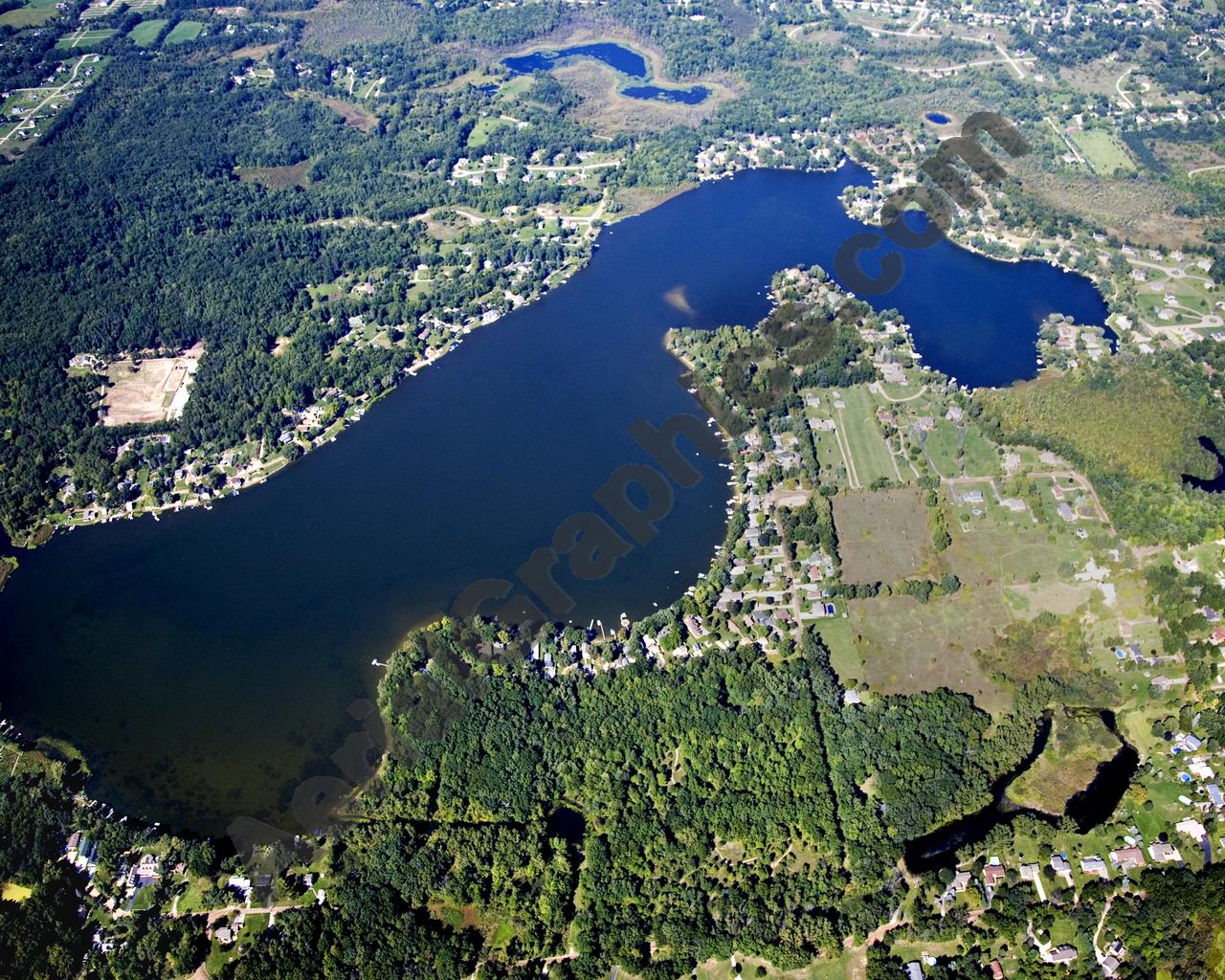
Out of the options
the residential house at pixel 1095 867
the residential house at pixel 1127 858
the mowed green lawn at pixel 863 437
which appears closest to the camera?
the residential house at pixel 1095 867

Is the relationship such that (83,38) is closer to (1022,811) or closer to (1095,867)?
(1022,811)

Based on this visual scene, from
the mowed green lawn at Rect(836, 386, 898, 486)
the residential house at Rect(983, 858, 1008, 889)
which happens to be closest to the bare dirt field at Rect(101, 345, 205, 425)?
the mowed green lawn at Rect(836, 386, 898, 486)

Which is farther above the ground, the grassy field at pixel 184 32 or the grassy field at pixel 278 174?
the grassy field at pixel 184 32

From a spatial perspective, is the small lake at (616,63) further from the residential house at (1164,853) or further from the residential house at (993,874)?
the residential house at (1164,853)

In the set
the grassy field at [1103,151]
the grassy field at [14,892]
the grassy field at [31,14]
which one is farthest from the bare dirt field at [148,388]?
the grassy field at [1103,151]

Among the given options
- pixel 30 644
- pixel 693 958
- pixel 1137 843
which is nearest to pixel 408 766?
pixel 693 958

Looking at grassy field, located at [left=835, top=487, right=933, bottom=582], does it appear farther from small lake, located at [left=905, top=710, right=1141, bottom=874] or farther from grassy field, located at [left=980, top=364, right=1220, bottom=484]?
small lake, located at [left=905, top=710, right=1141, bottom=874]
